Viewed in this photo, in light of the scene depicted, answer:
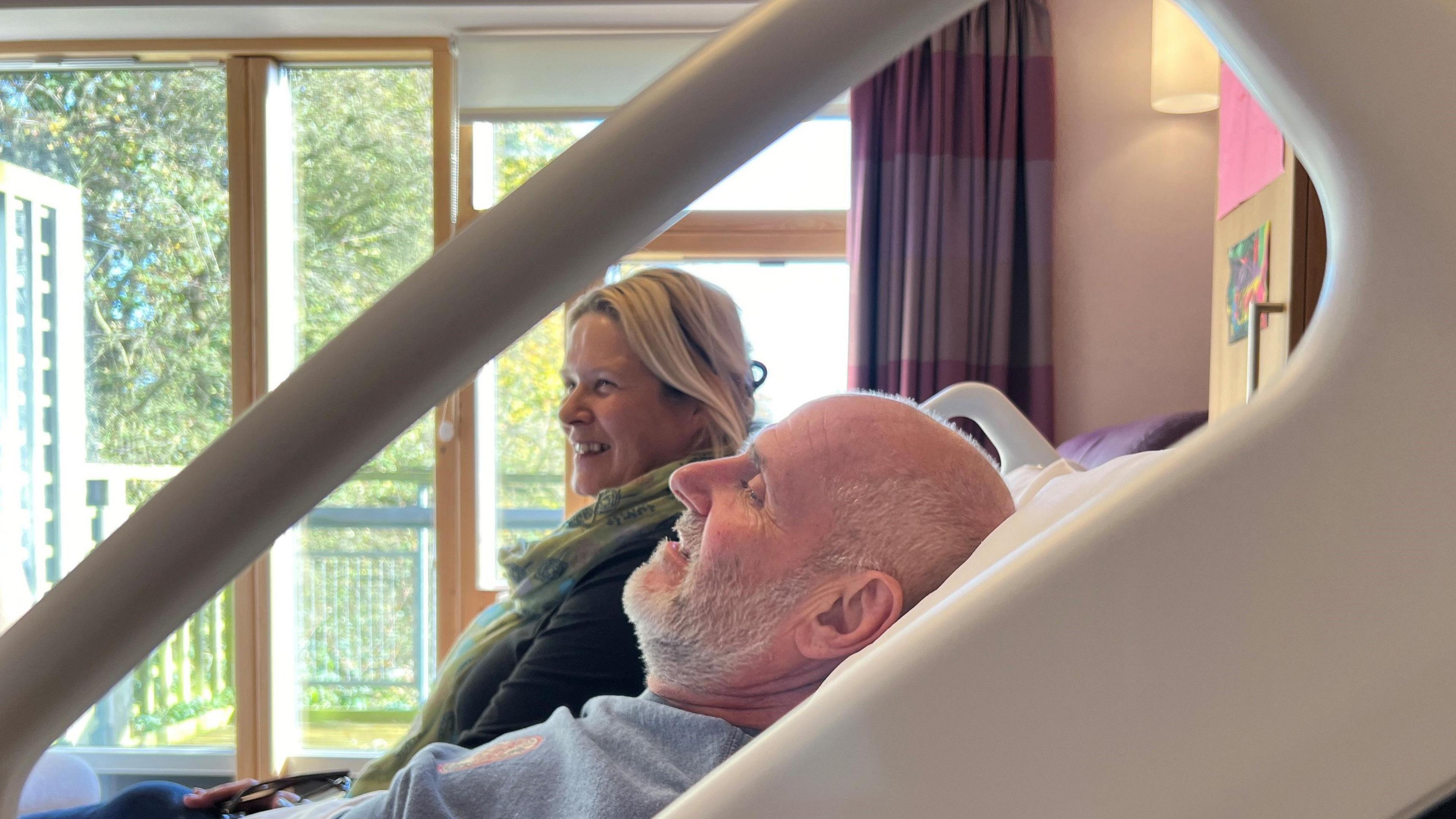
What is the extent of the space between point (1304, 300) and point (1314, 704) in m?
1.43

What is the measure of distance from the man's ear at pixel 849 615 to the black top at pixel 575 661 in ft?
1.47

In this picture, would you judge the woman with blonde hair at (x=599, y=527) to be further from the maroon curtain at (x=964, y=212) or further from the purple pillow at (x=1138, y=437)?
the maroon curtain at (x=964, y=212)

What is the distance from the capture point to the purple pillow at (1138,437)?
1.74m

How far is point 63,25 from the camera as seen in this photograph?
9.90ft

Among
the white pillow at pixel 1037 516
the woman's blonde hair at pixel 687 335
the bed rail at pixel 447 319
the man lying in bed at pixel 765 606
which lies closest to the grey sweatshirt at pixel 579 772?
the man lying in bed at pixel 765 606

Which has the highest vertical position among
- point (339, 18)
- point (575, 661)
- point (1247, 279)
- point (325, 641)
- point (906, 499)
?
point (339, 18)

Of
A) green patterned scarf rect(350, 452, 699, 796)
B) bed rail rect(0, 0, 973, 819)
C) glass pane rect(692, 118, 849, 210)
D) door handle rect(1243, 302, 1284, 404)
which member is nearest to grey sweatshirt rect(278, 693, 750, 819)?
green patterned scarf rect(350, 452, 699, 796)

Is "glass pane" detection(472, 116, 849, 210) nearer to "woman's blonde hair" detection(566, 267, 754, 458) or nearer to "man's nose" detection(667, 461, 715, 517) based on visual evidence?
"woman's blonde hair" detection(566, 267, 754, 458)

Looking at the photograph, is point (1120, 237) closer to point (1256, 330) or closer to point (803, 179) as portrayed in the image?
point (803, 179)

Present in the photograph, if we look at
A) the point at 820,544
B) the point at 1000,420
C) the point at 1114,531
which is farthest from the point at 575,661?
the point at 1114,531

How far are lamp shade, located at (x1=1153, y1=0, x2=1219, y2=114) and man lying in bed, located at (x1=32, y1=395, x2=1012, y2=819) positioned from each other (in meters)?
A: 2.03

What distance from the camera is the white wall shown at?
9.14 ft

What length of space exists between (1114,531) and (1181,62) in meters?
2.63

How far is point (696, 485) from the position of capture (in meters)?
0.95
